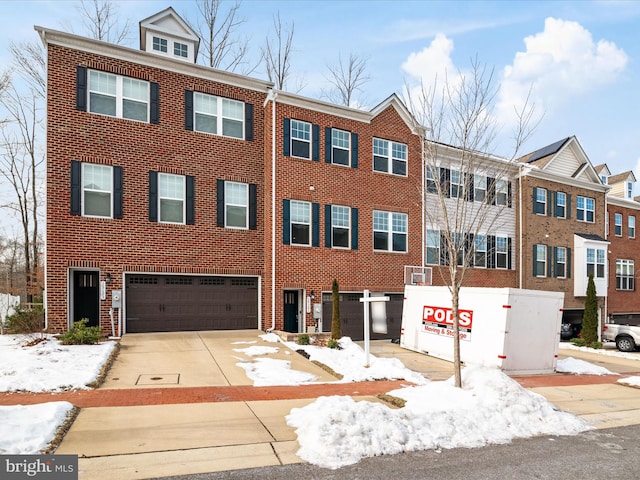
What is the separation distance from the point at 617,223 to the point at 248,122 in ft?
87.3

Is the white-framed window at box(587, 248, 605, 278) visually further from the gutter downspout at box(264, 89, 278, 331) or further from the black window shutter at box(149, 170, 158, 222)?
the black window shutter at box(149, 170, 158, 222)

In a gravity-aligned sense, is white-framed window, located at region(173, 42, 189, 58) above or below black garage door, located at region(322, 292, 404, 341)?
above

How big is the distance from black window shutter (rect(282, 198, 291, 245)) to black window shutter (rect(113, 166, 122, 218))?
18.5ft

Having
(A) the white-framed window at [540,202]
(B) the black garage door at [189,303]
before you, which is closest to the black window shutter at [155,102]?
(B) the black garage door at [189,303]

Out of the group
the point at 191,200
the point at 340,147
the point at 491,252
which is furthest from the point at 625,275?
the point at 191,200

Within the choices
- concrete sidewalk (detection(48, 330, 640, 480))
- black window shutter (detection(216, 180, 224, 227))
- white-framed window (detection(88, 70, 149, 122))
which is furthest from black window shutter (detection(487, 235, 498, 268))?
white-framed window (detection(88, 70, 149, 122))

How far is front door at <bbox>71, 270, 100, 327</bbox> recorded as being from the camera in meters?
14.6

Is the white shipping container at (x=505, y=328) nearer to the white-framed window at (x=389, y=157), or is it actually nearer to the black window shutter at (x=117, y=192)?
the white-framed window at (x=389, y=157)

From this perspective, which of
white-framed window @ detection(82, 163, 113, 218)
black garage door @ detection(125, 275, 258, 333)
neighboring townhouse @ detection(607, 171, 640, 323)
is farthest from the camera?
neighboring townhouse @ detection(607, 171, 640, 323)

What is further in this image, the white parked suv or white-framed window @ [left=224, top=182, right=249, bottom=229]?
the white parked suv

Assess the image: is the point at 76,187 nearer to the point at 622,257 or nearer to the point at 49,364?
the point at 49,364

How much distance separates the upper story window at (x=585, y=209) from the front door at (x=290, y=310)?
1934cm

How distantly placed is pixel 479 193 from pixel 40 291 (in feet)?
74.3

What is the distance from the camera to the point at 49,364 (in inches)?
385
